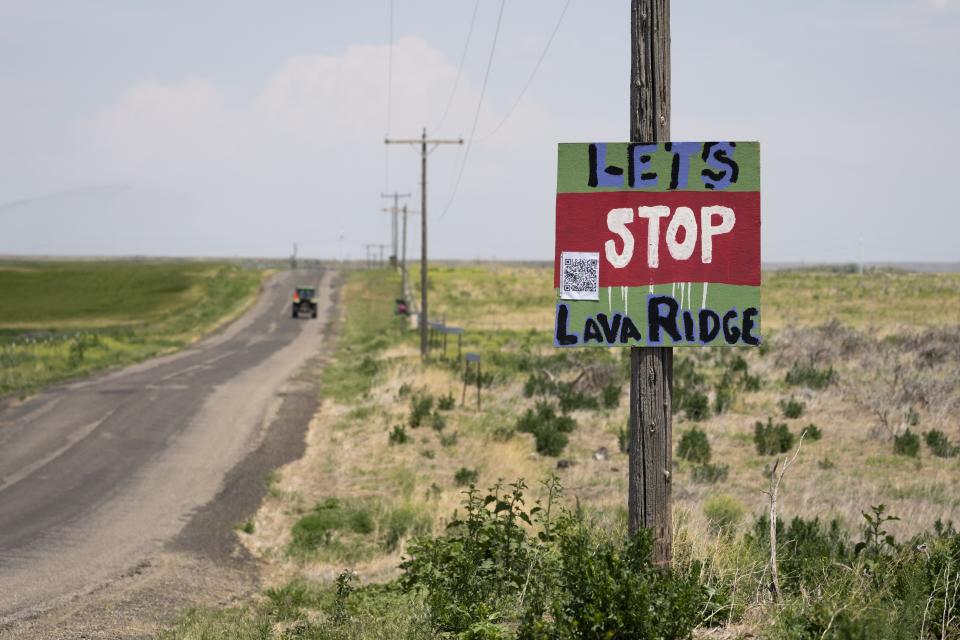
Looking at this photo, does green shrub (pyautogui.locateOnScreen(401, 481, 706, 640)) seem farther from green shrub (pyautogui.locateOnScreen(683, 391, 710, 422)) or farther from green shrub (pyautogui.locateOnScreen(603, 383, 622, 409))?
green shrub (pyautogui.locateOnScreen(603, 383, 622, 409))

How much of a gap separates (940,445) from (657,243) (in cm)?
1216

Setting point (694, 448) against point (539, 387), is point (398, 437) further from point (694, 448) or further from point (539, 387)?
point (539, 387)

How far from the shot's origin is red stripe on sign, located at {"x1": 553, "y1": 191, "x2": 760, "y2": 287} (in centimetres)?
572

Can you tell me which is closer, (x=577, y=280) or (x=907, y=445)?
(x=577, y=280)

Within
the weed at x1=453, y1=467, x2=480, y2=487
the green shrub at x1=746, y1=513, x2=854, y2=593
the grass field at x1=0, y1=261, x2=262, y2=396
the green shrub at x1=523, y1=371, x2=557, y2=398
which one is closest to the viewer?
the green shrub at x1=746, y1=513, x2=854, y2=593

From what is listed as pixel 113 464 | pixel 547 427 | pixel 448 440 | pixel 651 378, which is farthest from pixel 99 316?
pixel 651 378

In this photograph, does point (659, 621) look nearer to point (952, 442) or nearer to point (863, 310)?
point (952, 442)


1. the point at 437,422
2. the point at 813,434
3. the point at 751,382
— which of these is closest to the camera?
the point at 813,434

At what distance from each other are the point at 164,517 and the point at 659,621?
9511mm

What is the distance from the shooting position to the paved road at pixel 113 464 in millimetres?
10242

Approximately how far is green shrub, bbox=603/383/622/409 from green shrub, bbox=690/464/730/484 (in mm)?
6452

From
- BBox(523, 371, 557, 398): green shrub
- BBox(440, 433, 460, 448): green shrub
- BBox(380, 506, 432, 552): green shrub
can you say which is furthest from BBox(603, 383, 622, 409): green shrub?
BBox(380, 506, 432, 552): green shrub

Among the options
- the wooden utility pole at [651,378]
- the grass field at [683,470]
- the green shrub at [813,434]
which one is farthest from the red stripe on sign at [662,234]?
the green shrub at [813,434]

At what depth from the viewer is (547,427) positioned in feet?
55.6
